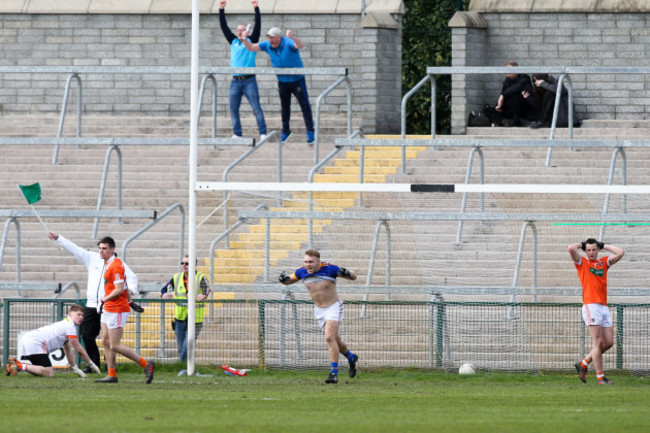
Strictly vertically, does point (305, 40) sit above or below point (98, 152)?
above

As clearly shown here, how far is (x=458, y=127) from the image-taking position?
2619 centimetres

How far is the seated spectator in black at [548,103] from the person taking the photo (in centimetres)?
2519

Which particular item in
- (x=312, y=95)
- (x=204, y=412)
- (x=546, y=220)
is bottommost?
(x=204, y=412)

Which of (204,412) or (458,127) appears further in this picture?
(458,127)

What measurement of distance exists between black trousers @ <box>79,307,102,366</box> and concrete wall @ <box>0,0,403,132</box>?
872 cm

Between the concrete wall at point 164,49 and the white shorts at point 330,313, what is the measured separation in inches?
371

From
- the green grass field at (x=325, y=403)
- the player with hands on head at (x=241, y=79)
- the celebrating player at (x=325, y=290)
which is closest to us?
the green grass field at (x=325, y=403)

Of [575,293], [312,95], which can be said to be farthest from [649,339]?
[312,95]

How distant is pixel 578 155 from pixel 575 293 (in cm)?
461

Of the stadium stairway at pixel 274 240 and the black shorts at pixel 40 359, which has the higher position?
the stadium stairway at pixel 274 240

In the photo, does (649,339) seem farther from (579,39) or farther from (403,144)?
(579,39)

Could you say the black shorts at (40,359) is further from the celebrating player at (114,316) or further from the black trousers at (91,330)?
the celebrating player at (114,316)

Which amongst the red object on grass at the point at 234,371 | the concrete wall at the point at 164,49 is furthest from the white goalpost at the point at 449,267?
the concrete wall at the point at 164,49

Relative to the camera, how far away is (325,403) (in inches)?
556
